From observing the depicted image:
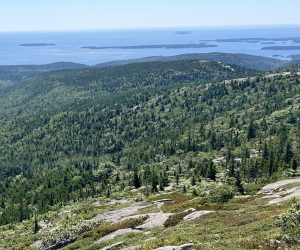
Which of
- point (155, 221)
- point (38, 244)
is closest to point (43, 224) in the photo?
point (38, 244)

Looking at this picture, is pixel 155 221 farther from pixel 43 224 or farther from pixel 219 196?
pixel 43 224

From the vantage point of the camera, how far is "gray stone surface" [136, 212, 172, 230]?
144 ft

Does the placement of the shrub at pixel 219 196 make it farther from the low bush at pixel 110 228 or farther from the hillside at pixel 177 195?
the low bush at pixel 110 228

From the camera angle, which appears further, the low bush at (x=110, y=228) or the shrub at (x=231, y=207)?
the low bush at (x=110, y=228)

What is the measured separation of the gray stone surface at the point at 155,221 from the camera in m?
43.8

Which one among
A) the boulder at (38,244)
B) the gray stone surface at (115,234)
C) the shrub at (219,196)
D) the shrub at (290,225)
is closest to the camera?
the shrub at (290,225)

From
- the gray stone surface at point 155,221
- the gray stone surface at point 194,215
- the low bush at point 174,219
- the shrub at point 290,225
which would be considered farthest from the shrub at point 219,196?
the shrub at point 290,225

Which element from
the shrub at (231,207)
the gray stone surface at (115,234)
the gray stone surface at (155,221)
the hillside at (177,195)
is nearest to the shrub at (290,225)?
the hillside at (177,195)

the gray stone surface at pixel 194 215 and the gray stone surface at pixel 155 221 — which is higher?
the gray stone surface at pixel 194 215

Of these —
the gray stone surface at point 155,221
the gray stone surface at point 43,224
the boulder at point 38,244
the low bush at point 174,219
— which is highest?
the low bush at point 174,219

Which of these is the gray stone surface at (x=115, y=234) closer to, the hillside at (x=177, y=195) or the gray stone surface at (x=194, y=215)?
the hillside at (x=177, y=195)

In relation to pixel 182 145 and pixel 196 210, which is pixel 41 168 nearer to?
pixel 182 145

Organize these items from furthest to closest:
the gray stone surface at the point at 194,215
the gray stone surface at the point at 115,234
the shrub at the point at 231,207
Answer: the shrub at the point at 231,207, the gray stone surface at the point at 194,215, the gray stone surface at the point at 115,234

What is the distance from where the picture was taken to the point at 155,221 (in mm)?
45219
